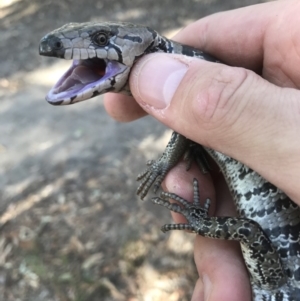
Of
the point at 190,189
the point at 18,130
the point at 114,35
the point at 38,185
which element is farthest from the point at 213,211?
the point at 18,130

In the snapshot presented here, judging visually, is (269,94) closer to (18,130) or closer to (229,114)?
(229,114)

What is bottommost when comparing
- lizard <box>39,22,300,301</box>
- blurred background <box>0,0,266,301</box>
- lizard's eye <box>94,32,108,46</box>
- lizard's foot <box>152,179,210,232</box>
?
blurred background <box>0,0,266,301</box>

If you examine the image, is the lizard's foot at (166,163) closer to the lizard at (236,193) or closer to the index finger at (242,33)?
the lizard at (236,193)

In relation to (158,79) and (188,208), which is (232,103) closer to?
(158,79)

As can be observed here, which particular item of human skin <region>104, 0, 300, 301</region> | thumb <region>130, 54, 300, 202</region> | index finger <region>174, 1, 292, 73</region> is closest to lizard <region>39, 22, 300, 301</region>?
human skin <region>104, 0, 300, 301</region>

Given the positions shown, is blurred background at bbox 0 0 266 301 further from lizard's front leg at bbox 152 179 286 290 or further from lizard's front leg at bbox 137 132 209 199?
lizard's front leg at bbox 152 179 286 290

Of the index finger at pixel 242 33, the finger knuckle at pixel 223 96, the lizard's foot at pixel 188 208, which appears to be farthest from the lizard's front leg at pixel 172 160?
the finger knuckle at pixel 223 96
